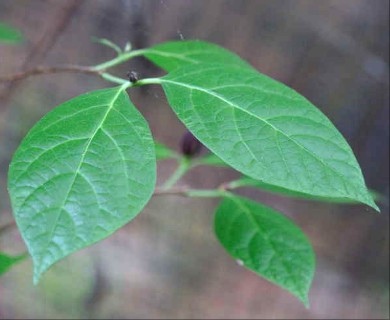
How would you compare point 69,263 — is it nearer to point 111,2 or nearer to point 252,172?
point 111,2

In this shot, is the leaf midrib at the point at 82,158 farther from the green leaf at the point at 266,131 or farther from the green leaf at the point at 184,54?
the green leaf at the point at 184,54

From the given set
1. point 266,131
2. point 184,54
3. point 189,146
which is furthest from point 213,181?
point 266,131

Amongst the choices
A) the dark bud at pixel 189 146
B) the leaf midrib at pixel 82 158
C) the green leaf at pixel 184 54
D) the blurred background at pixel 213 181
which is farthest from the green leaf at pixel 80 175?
the blurred background at pixel 213 181

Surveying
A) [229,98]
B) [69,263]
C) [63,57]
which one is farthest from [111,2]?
[229,98]

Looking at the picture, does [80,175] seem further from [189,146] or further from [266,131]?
[189,146]

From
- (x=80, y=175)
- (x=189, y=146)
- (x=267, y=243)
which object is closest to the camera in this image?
(x=80, y=175)

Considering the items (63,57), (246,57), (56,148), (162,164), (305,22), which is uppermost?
(56,148)
